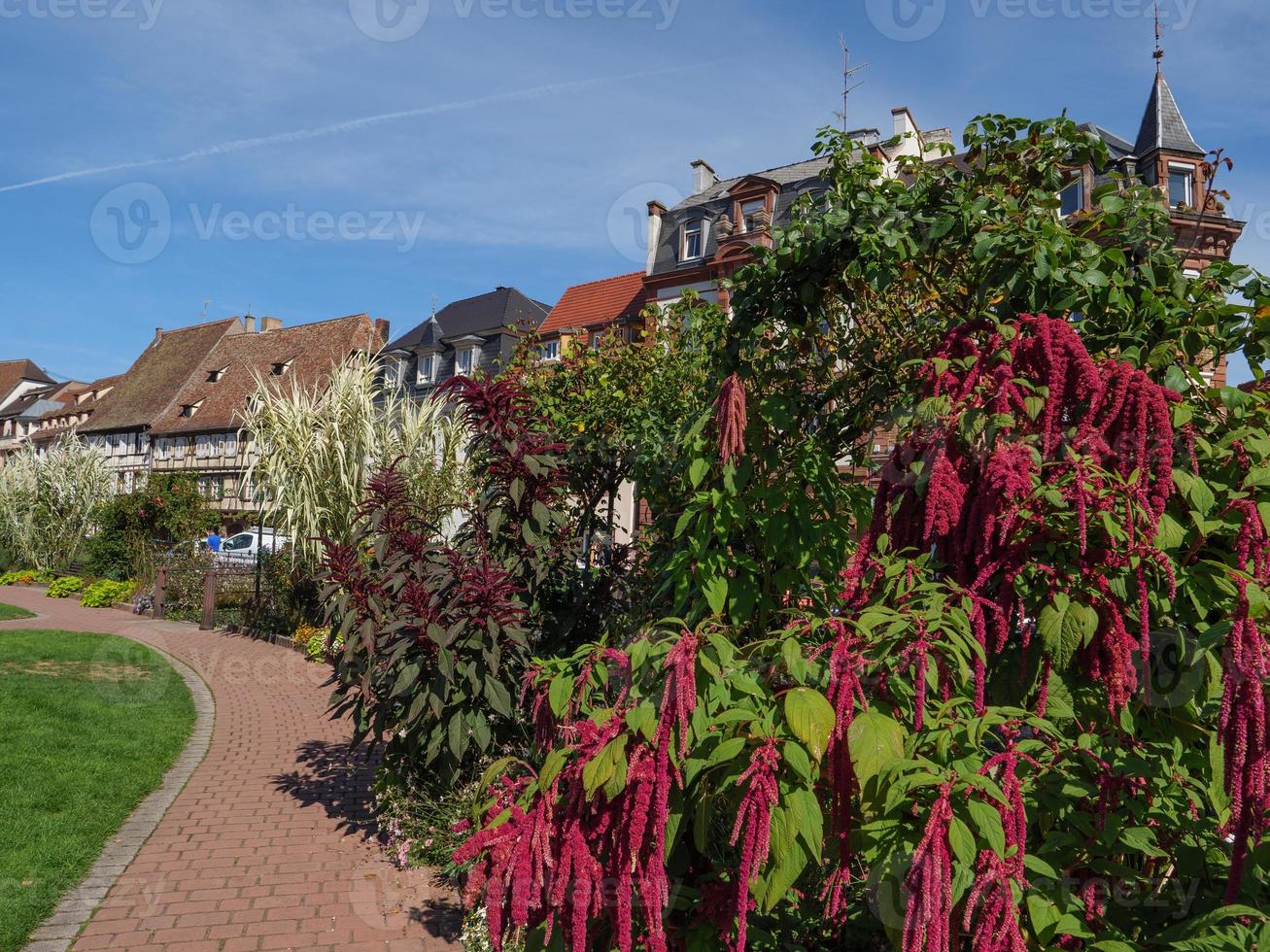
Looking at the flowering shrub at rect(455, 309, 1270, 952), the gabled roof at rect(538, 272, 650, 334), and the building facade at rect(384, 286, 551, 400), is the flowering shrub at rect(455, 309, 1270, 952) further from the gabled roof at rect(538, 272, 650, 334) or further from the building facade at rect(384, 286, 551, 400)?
the building facade at rect(384, 286, 551, 400)

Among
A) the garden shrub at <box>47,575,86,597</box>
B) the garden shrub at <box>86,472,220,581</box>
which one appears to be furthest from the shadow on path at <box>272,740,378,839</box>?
the garden shrub at <box>47,575,86,597</box>

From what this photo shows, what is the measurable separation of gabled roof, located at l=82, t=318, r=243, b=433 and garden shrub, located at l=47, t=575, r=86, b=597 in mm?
26540

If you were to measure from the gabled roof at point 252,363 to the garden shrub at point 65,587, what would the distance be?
17.6 meters

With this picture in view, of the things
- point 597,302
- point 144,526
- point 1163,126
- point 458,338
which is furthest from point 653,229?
point 144,526

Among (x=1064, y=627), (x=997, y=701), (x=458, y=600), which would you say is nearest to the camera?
(x=1064, y=627)

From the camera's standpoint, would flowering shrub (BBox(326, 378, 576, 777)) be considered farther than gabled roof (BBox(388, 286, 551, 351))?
No

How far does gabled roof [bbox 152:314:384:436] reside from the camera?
39219 mm

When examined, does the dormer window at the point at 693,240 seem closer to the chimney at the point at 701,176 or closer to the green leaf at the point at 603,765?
the chimney at the point at 701,176

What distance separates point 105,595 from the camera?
1856 centimetres

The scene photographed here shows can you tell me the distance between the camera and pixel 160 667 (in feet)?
36.4

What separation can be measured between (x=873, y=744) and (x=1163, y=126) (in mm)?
23163

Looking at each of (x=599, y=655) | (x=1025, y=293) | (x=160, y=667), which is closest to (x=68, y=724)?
(x=160, y=667)

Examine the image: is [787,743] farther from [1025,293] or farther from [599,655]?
[1025,293]

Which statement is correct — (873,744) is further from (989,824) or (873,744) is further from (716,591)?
(716,591)
